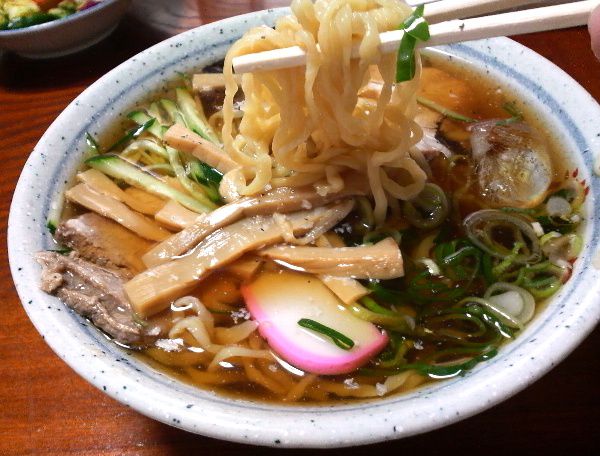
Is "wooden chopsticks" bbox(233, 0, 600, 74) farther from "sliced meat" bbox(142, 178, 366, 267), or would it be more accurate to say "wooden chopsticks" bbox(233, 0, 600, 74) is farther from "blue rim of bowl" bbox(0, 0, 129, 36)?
"blue rim of bowl" bbox(0, 0, 129, 36)

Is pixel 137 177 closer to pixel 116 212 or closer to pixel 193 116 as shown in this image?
pixel 116 212

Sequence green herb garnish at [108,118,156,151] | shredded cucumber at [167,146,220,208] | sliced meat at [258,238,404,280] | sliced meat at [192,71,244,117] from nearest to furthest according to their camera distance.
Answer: sliced meat at [258,238,404,280]
shredded cucumber at [167,146,220,208]
green herb garnish at [108,118,156,151]
sliced meat at [192,71,244,117]

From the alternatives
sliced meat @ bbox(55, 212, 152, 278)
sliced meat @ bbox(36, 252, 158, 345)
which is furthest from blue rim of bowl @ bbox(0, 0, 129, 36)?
sliced meat @ bbox(36, 252, 158, 345)

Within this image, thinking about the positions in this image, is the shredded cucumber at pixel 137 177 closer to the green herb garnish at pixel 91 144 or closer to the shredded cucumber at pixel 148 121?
the green herb garnish at pixel 91 144

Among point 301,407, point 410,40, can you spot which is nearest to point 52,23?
Answer: point 410,40

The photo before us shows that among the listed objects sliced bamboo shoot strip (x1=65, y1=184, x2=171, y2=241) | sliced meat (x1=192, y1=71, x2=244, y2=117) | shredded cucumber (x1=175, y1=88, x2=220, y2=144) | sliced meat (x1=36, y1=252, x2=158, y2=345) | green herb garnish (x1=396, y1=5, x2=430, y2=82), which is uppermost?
green herb garnish (x1=396, y1=5, x2=430, y2=82)

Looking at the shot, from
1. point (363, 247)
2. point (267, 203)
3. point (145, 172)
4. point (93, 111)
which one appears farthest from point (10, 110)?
point (363, 247)

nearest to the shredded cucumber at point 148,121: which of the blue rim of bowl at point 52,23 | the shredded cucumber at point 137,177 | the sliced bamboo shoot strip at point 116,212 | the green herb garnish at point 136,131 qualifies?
the green herb garnish at point 136,131
